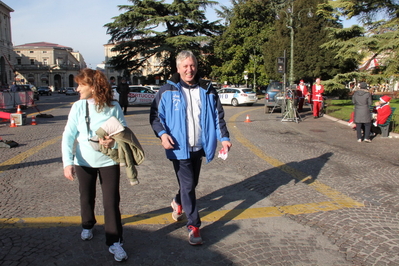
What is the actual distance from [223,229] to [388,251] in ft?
5.21

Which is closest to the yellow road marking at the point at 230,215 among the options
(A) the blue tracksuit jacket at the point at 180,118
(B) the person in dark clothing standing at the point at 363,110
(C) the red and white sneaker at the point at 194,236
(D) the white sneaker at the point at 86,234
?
(D) the white sneaker at the point at 86,234

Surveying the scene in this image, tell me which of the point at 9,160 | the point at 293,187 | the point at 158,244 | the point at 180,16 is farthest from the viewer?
the point at 180,16

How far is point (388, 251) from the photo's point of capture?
3.22 metres

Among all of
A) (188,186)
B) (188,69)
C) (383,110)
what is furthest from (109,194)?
(383,110)

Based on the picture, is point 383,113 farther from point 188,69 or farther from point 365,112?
point 188,69

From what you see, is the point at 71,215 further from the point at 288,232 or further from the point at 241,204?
the point at 288,232

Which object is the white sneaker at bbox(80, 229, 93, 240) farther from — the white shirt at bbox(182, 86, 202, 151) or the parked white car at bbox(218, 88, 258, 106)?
the parked white car at bbox(218, 88, 258, 106)

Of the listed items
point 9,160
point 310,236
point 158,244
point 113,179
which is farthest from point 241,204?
point 9,160

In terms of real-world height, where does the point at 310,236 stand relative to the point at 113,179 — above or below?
below

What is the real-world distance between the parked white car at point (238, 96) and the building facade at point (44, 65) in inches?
3393

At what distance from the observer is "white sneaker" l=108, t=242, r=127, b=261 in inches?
117

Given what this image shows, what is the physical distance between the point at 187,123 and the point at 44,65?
115m

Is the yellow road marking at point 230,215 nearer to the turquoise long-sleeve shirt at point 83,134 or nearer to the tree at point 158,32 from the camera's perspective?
the turquoise long-sleeve shirt at point 83,134

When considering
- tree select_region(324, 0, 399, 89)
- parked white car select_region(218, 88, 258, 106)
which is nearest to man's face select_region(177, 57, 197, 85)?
tree select_region(324, 0, 399, 89)
